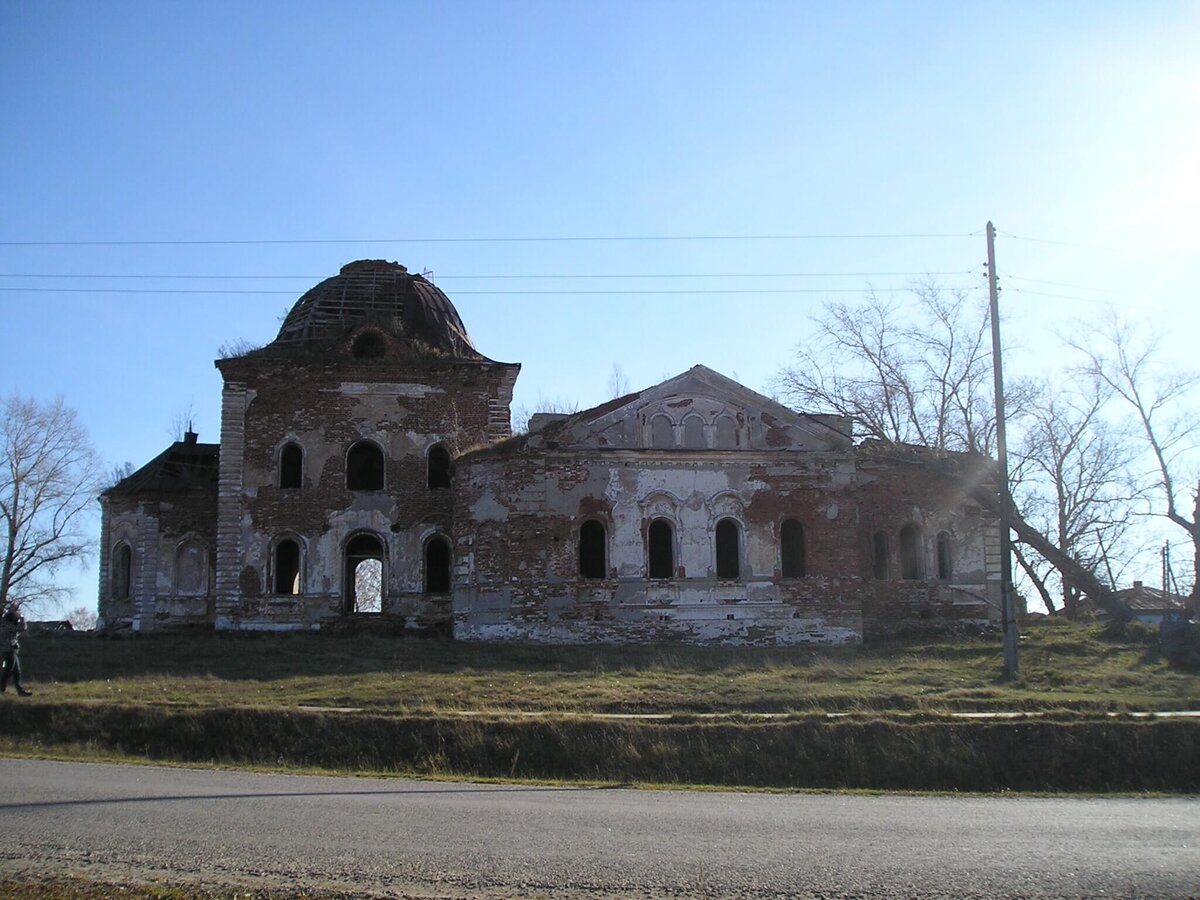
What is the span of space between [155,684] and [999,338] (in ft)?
57.0

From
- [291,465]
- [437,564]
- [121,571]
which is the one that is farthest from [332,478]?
[121,571]

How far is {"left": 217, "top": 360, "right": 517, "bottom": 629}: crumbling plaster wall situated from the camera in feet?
106

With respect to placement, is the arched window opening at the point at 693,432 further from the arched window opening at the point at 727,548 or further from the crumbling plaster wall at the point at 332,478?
the crumbling plaster wall at the point at 332,478

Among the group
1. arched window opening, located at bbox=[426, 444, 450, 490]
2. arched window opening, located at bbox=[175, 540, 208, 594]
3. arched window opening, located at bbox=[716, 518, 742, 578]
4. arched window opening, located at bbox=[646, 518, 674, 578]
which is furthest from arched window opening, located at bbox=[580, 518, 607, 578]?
arched window opening, located at bbox=[175, 540, 208, 594]

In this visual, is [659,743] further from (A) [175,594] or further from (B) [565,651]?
(A) [175,594]

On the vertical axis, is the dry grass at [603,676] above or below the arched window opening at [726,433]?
below

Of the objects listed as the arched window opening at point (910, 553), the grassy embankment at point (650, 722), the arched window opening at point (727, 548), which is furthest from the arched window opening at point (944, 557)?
the grassy embankment at point (650, 722)

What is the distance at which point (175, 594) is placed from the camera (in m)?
33.8

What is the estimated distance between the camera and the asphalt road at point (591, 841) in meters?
7.89

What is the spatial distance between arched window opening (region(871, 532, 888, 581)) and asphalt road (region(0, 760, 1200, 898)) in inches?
812

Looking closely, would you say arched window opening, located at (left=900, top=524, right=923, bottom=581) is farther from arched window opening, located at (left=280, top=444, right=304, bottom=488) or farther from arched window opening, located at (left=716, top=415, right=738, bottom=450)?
arched window opening, located at (left=280, top=444, right=304, bottom=488)

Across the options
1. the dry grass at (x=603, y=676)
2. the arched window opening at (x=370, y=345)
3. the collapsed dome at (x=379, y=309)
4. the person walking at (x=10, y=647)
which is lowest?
the dry grass at (x=603, y=676)

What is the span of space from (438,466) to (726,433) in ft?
28.5

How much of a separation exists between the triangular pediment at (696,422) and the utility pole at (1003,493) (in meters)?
7.31
